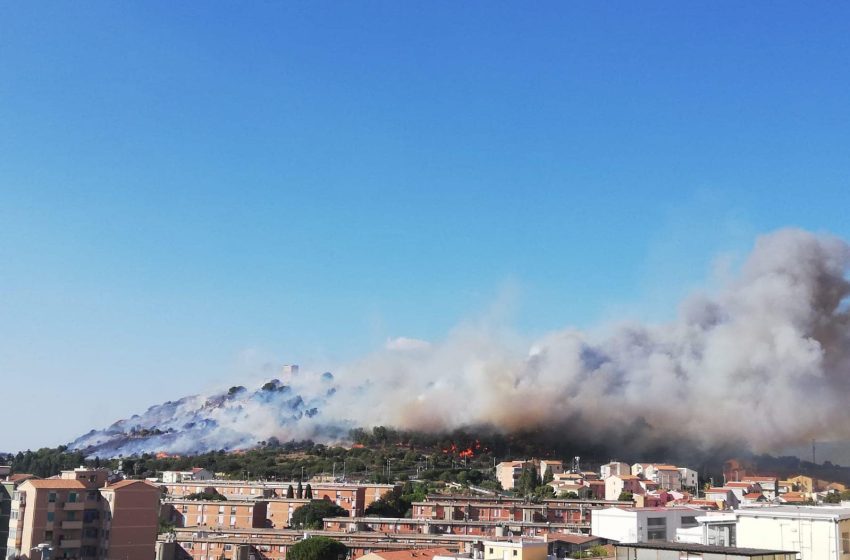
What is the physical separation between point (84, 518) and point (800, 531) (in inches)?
1122

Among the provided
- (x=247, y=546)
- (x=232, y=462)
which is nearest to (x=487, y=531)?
(x=247, y=546)

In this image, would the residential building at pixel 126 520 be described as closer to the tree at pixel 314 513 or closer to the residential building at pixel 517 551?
the tree at pixel 314 513

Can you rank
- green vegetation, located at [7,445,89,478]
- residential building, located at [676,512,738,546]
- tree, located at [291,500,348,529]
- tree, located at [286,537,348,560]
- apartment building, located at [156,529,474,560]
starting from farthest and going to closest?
1. green vegetation, located at [7,445,89,478]
2. tree, located at [291,500,348,529]
3. apartment building, located at [156,529,474,560]
4. tree, located at [286,537,348,560]
5. residential building, located at [676,512,738,546]

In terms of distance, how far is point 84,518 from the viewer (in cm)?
3622

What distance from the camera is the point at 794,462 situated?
88.9 meters

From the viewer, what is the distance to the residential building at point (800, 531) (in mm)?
18641

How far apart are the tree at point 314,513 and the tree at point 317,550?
1254 centimetres

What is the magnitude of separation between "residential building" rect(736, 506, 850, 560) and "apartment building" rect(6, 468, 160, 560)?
85.4 ft

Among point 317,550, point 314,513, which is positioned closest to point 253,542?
point 317,550

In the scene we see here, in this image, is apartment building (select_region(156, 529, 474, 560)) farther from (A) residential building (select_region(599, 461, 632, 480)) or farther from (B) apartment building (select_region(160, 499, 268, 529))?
(A) residential building (select_region(599, 461, 632, 480))

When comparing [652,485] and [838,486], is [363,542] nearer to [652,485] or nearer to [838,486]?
[652,485]

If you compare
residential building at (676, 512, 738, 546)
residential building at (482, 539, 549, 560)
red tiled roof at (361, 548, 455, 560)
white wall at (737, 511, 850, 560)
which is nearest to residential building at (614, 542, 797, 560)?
white wall at (737, 511, 850, 560)

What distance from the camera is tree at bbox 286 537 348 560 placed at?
115 feet

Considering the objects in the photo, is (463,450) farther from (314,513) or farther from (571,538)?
(571,538)
